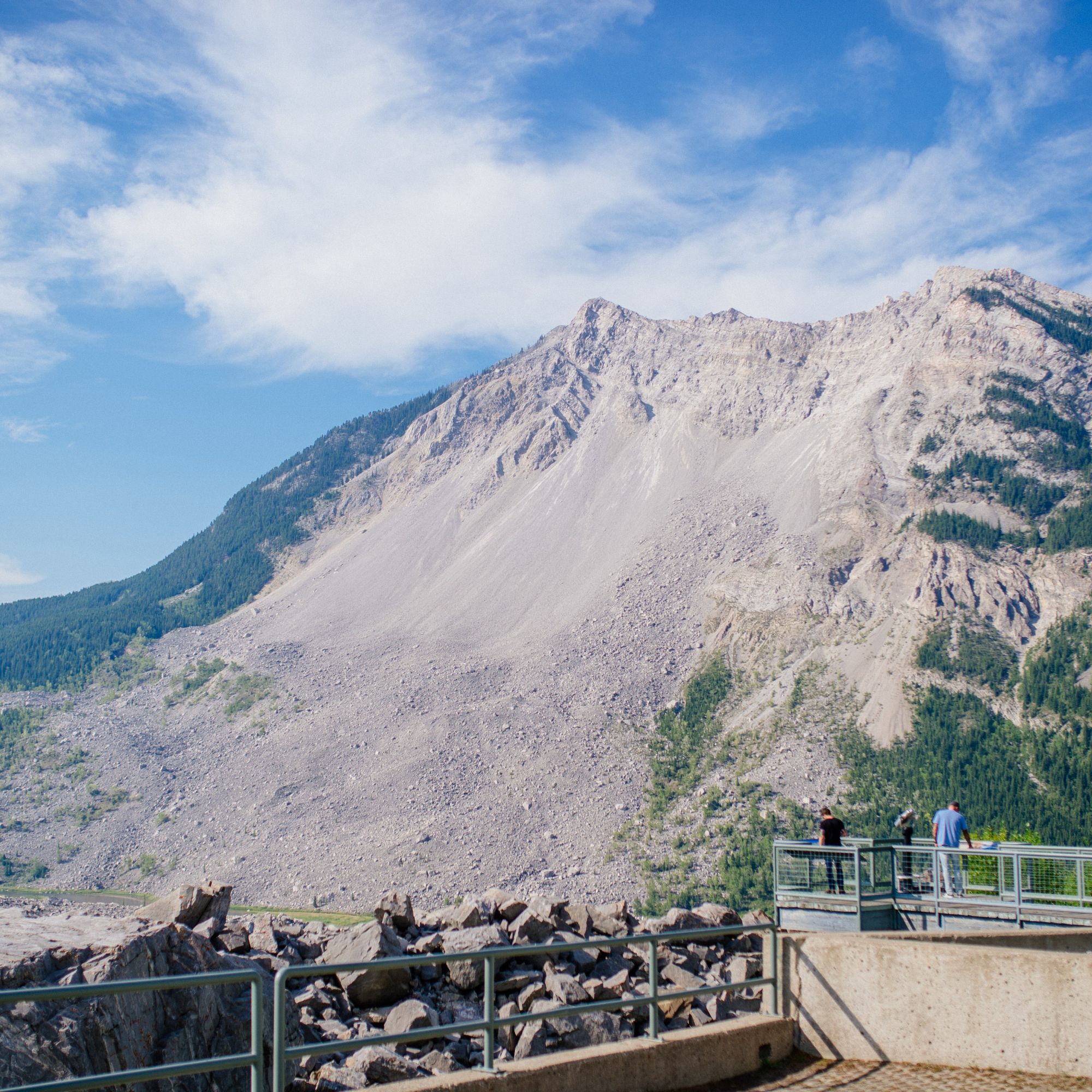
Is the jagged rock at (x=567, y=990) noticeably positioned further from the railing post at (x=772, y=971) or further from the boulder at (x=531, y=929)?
the railing post at (x=772, y=971)

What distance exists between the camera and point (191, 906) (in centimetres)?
1922

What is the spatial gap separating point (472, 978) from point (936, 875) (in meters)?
9.15

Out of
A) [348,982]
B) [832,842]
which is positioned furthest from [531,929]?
[832,842]

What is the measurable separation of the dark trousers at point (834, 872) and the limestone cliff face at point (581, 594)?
166 ft

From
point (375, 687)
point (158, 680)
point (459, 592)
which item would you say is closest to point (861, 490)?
point (459, 592)

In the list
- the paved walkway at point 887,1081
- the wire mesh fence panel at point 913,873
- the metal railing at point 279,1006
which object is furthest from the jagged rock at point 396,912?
the metal railing at point 279,1006

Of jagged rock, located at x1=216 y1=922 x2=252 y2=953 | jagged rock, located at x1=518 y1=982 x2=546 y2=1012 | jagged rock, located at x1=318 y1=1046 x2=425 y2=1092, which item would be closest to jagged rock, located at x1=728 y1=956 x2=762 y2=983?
jagged rock, located at x1=518 y1=982 x2=546 y2=1012

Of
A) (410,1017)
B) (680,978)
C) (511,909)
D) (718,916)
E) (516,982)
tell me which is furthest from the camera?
(718,916)

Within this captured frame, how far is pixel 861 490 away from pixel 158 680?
268ft

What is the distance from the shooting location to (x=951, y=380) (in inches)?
4872

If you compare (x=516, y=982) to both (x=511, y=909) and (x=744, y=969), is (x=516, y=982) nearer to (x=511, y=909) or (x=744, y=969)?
(x=744, y=969)

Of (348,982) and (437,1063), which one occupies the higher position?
(348,982)

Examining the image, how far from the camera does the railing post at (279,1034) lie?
684 centimetres

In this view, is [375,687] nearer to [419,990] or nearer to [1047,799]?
[1047,799]
